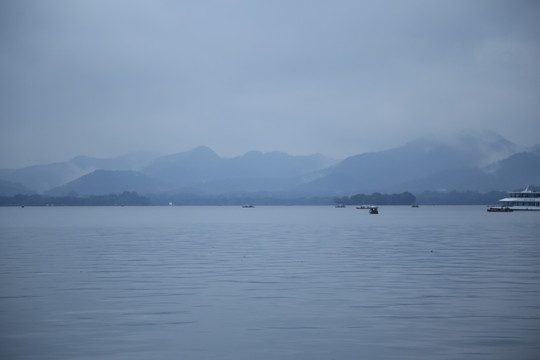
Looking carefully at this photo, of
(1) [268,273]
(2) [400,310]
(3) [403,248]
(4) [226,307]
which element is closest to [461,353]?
(2) [400,310]

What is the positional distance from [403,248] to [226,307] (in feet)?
130

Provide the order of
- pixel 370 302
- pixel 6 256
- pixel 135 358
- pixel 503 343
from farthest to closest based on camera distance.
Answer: pixel 6 256 < pixel 370 302 < pixel 503 343 < pixel 135 358

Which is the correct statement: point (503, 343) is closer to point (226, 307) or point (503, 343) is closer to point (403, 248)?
point (226, 307)

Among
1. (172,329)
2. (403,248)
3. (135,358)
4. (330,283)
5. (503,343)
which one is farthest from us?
(403,248)

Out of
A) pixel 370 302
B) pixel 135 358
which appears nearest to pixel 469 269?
pixel 370 302

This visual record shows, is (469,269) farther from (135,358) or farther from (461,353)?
(135,358)

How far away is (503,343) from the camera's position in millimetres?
22969

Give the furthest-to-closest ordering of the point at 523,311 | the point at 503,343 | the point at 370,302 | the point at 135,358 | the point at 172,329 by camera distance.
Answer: the point at 370,302
the point at 523,311
the point at 172,329
the point at 503,343
the point at 135,358

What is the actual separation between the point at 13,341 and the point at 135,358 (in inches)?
209

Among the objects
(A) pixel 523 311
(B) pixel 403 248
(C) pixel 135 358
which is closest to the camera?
(C) pixel 135 358

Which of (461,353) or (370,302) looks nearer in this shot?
(461,353)

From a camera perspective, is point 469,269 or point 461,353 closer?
point 461,353

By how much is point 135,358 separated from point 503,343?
12182mm

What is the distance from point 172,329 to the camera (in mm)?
25500
